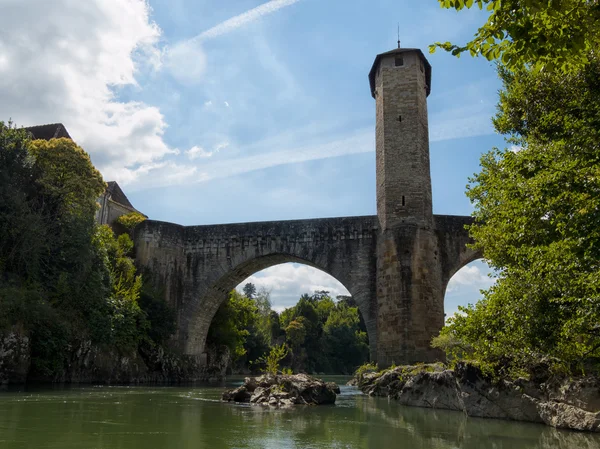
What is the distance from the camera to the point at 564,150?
21.8 feet

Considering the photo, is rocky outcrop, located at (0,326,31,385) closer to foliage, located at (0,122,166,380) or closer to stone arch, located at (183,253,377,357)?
foliage, located at (0,122,166,380)

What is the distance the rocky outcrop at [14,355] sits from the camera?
46.9ft

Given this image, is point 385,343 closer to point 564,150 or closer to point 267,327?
point 564,150

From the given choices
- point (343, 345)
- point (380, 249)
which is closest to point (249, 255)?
point (380, 249)

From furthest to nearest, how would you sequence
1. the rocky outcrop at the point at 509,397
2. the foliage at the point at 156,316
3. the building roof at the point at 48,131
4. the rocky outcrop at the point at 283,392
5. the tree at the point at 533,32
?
1. the building roof at the point at 48,131
2. the foliage at the point at 156,316
3. the rocky outcrop at the point at 283,392
4. the rocky outcrop at the point at 509,397
5. the tree at the point at 533,32

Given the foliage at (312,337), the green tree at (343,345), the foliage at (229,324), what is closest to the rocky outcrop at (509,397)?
the foliage at (229,324)

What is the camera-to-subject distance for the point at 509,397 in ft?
30.2

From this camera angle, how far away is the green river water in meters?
6.18

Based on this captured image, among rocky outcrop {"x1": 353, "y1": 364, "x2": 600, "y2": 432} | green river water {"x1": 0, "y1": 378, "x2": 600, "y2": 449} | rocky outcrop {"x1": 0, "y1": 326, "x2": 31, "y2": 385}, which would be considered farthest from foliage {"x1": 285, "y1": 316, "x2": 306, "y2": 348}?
green river water {"x1": 0, "y1": 378, "x2": 600, "y2": 449}

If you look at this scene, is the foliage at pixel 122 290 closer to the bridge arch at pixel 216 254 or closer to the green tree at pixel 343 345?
the bridge arch at pixel 216 254

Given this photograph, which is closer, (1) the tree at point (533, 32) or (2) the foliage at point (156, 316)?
(1) the tree at point (533, 32)

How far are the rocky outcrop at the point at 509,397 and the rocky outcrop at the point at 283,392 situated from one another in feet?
6.67

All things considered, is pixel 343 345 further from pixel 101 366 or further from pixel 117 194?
pixel 101 366

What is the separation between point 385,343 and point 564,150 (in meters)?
12.5
